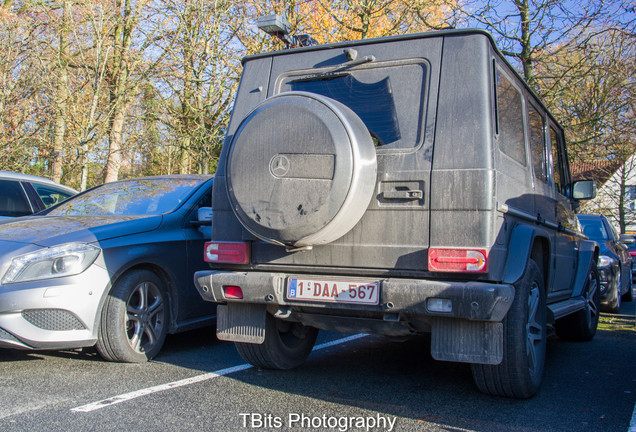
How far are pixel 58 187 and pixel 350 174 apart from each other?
562 centimetres

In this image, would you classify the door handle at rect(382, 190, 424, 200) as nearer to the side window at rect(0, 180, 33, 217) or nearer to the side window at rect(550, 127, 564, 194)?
the side window at rect(550, 127, 564, 194)

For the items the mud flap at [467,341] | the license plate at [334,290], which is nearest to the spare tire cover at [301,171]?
the license plate at [334,290]

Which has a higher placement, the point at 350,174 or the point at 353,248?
the point at 350,174

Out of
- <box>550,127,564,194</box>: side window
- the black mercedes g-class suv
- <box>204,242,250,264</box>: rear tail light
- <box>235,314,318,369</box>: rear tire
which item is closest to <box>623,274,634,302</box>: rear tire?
<box>550,127,564,194</box>: side window

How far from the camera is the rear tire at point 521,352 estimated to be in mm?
3650

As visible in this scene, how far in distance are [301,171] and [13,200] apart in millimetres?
5063

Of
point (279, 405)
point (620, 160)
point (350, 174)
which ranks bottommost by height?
point (279, 405)

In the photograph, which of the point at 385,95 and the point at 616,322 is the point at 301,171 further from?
the point at 616,322

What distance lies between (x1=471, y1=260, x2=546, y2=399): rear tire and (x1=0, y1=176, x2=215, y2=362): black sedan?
2656mm

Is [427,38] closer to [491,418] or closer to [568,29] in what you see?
[491,418]

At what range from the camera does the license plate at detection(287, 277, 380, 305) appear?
354 cm

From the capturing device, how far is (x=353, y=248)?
3.73m

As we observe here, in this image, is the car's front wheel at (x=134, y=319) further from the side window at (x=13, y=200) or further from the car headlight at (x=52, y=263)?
the side window at (x=13, y=200)

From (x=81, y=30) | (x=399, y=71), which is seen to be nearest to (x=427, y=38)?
(x=399, y=71)
